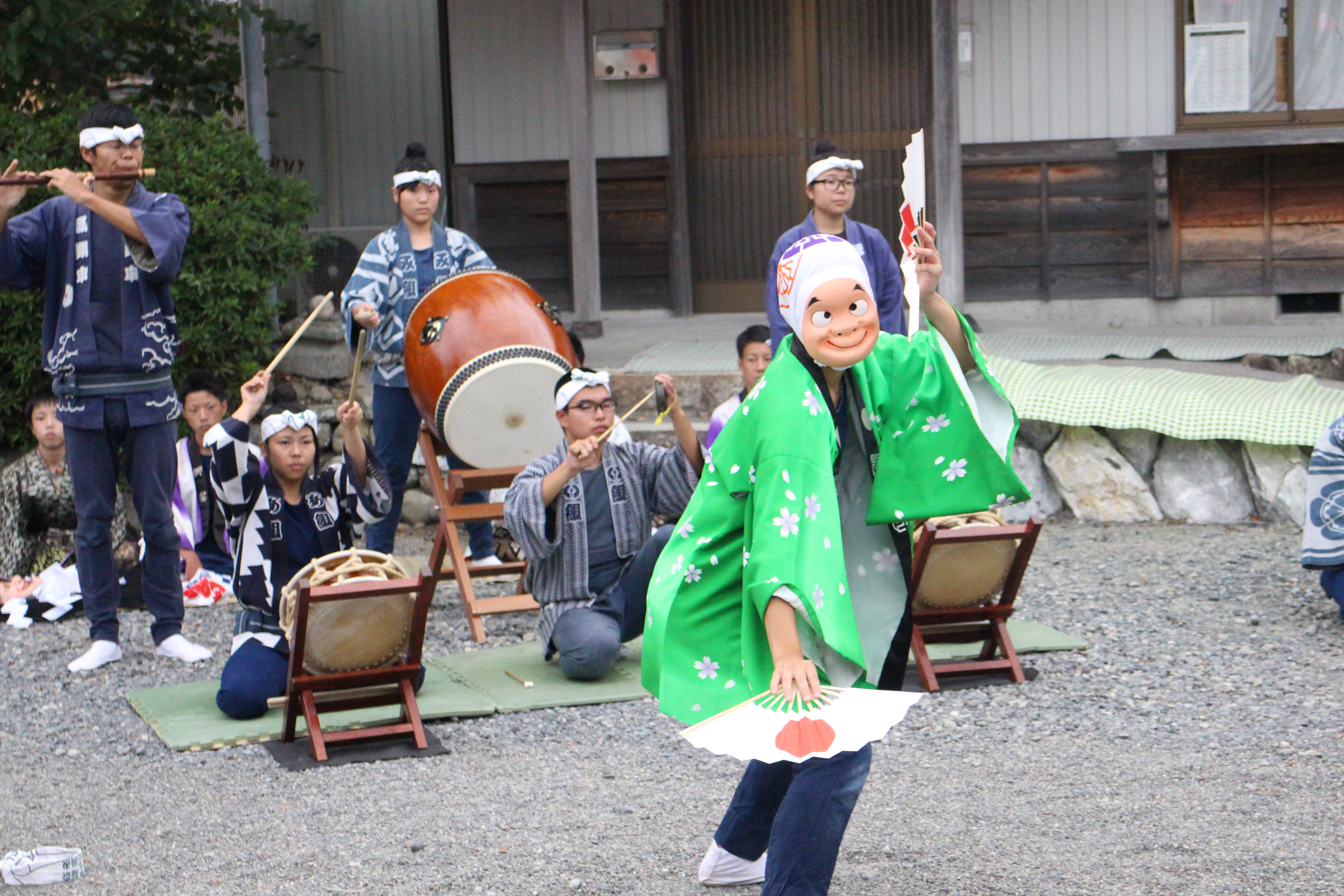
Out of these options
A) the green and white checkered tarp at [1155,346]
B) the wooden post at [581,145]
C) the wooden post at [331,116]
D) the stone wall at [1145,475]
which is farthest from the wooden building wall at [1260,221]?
the wooden post at [331,116]

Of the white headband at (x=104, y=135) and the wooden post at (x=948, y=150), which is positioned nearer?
the white headband at (x=104, y=135)

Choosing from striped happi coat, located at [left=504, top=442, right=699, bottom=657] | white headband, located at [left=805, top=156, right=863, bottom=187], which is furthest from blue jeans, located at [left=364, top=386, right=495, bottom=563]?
white headband, located at [left=805, top=156, right=863, bottom=187]

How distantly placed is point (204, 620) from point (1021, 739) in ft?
10.7

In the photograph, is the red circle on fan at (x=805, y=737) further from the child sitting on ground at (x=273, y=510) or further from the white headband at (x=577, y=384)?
the child sitting on ground at (x=273, y=510)

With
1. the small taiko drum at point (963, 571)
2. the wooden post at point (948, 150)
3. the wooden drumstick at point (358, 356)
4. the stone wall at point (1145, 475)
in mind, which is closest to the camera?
the small taiko drum at point (963, 571)

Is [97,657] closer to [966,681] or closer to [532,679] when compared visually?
[532,679]

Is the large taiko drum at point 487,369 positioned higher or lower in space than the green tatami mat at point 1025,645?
higher

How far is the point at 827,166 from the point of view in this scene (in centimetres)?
532

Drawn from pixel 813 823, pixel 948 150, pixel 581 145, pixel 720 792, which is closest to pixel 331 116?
pixel 581 145

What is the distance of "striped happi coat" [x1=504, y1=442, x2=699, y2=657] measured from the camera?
182 inches

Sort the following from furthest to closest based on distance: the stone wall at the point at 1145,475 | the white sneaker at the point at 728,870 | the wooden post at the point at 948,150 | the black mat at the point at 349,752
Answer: the wooden post at the point at 948,150
the stone wall at the point at 1145,475
the black mat at the point at 349,752
the white sneaker at the point at 728,870

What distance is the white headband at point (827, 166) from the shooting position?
5312 millimetres

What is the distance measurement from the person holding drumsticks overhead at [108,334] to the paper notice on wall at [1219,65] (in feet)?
19.6

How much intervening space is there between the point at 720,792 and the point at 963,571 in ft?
4.06
